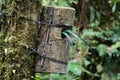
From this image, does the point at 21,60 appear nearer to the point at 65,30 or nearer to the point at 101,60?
the point at 65,30

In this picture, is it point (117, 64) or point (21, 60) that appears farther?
point (117, 64)

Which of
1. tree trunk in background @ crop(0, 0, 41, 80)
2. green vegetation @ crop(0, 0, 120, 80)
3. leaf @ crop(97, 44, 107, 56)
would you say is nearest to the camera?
tree trunk in background @ crop(0, 0, 41, 80)

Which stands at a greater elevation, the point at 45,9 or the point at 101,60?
the point at 45,9

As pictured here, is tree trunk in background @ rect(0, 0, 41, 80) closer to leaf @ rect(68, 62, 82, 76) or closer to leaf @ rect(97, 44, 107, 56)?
leaf @ rect(68, 62, 82, 76)

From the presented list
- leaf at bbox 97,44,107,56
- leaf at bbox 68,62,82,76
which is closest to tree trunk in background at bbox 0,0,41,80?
leaf at bbox 68,62,82,76

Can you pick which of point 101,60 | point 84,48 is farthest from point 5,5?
point 101,60

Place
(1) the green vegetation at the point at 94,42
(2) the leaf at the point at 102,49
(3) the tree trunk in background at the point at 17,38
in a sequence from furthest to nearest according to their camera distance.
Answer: (2) the leaf at the point at 102,49 < (1) the green vegetation at the point at 94,42 < (3) the tree trunk in background at the point at 17,38

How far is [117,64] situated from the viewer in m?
6.89

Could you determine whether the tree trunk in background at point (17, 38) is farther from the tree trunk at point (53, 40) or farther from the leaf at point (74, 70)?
the leaf at point (74, 70)

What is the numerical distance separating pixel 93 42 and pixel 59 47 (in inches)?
193

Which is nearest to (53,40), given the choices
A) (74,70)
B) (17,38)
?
(17,38)

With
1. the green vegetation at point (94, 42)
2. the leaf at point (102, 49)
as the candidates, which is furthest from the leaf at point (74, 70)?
the leaf at point (102, 49)

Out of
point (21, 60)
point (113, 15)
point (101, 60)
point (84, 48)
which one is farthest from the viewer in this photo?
point (113, 15)

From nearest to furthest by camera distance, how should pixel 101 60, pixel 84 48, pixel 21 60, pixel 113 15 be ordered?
1. pixel 21 60
2. pixel 84 48
3. pixel 101 60
4. pixel 113 15
